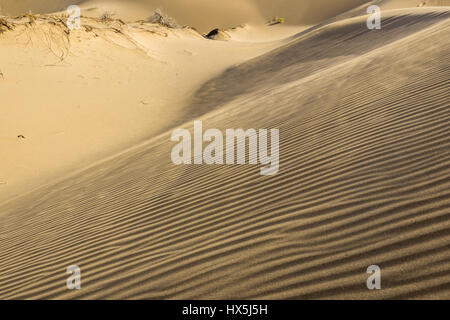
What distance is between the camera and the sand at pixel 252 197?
2.45m

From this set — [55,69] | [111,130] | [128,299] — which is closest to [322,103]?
[128,299]

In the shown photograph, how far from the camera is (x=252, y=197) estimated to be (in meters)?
3.67

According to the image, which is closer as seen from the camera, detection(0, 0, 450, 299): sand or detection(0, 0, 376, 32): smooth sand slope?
detection(0, 0, 450, 299): sand

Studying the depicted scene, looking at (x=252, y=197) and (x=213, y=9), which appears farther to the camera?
(x=213, y=9)

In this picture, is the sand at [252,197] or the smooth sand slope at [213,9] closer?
the sand at [252,197]

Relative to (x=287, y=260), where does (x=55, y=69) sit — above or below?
above

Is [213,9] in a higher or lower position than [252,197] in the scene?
higher

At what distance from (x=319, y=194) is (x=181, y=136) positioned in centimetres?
422

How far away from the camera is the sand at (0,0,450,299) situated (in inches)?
96.5

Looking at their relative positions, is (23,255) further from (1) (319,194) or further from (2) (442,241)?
(2) (442,241)

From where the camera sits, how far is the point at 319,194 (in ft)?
10.8

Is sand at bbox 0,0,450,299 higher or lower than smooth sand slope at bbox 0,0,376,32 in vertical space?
lower

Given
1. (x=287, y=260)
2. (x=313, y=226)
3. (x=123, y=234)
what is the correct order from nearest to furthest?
1. (x=287, y=260)
2. (x=313, y=226)
3. (x=123, y=234)

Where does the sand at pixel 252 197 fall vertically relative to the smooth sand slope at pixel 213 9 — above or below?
below
